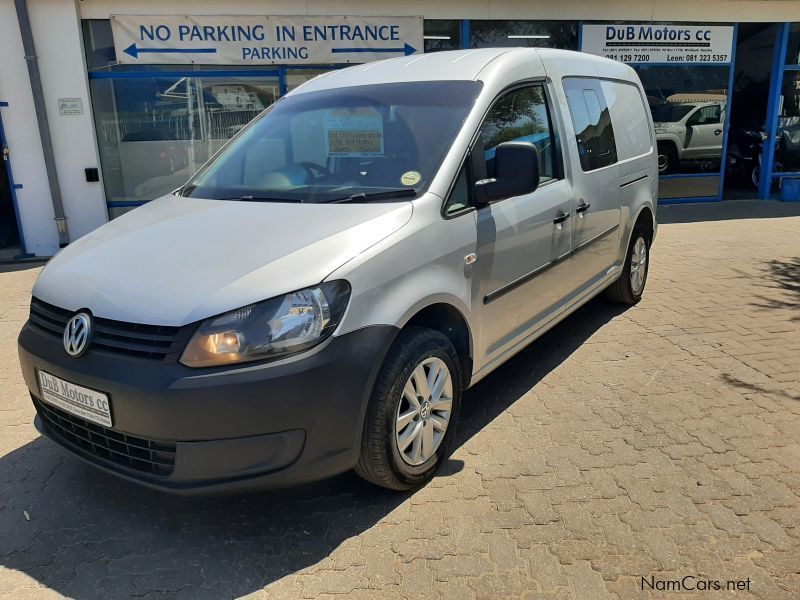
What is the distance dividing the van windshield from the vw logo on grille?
3.42ft

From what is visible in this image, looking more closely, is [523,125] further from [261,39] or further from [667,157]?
[667,157]

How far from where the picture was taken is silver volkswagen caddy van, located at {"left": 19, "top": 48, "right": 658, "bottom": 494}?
236cm

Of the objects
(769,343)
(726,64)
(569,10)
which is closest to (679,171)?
(726,64)

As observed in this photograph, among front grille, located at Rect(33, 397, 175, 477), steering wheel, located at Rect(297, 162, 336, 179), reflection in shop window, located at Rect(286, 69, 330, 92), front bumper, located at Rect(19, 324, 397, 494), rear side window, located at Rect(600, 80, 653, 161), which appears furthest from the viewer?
reflection in shop window, located at Rect(286, 69, 330, 92)

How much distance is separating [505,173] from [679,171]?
975 centimetres

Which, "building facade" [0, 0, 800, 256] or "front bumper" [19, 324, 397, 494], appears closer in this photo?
"front bumper" [19, 324, 397, 494]

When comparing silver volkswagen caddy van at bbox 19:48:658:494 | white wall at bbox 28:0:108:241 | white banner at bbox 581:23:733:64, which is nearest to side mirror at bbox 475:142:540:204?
silver volkswagen caddy van at bbox 19:48:658:494

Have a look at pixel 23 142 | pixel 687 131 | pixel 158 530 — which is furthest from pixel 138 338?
pixel 687 131

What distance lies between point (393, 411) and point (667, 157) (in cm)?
1044

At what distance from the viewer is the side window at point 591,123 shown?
4277 millimetres

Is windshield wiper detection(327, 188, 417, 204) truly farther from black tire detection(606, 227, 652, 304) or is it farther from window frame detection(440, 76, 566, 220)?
black tire detection(606, 227, 652, 304)

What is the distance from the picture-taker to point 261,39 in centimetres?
931

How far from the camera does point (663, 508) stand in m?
2.85

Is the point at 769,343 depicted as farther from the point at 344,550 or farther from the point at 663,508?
the point at 344,550
